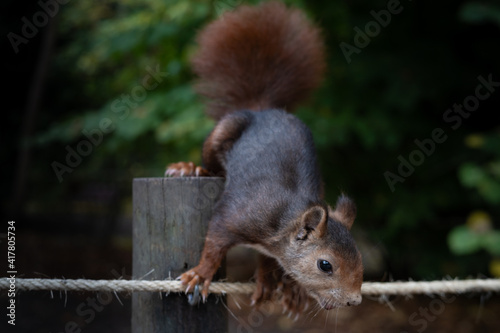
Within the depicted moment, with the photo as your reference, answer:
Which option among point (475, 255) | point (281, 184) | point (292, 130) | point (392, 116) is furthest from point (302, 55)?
point (475, 255)

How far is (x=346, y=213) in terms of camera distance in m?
1.95

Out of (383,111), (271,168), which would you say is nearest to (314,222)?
(271,168)

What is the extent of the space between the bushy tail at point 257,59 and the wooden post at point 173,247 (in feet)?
2.45

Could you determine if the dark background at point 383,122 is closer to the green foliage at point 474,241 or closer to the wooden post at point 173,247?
the green foliage at point 474,241

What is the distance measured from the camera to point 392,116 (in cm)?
→ 472

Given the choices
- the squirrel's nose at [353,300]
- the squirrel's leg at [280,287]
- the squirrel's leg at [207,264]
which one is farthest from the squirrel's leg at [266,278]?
the squirrel's nose at [353,300]

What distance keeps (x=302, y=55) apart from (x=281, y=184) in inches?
33.0

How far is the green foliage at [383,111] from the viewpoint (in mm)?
4332

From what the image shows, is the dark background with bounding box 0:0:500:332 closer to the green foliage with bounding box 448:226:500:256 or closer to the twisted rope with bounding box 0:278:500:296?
the green foliage with bounding box 448:226:500:256

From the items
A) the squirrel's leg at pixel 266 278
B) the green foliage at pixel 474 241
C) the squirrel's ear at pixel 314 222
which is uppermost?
the squirrel's ear at pixel 314 222

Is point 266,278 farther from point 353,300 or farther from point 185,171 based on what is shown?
point 185,171

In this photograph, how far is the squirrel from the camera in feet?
5.89

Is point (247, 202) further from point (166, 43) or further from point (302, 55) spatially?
point (166, 43)

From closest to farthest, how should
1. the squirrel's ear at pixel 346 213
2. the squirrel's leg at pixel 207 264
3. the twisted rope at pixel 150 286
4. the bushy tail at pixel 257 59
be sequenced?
the twisted rope at pixel 150 286 → the squirrel's leg at pixel 207 264 → the squirrel's ear at pixel 346 213 → the bushy tail at pixel 257 59
